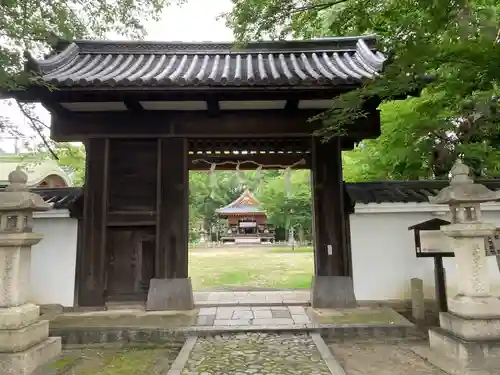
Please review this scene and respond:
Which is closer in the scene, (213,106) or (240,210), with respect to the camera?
(213,106)

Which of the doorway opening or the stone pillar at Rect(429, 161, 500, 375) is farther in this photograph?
the doorway opening

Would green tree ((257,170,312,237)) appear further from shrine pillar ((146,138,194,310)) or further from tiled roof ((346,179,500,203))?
shrine pillar ((146,138,194,310))

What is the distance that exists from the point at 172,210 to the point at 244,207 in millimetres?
33420

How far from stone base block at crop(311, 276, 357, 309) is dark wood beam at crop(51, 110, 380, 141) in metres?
2.78

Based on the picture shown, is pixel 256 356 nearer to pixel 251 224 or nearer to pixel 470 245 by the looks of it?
pixel 470 245

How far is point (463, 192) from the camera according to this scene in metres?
4.59

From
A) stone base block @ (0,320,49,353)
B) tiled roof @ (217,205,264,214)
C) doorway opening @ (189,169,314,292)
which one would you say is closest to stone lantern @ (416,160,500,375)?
stone base block @ (0,320,49,353)

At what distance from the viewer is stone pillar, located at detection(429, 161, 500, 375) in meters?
4.12

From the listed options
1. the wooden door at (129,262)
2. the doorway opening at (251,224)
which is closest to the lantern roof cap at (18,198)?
the wooden door at (129,262)

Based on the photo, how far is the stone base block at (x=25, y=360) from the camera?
418 centimetres

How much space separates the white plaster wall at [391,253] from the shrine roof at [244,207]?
31.6 metres

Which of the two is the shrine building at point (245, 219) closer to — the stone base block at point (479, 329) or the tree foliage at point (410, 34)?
the tree foliage at point (410, 34)

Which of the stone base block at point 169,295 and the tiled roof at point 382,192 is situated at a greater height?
the tiled roof at point 382,192

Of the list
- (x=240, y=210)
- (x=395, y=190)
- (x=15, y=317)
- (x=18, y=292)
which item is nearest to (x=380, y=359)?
(x=395, y=190)
